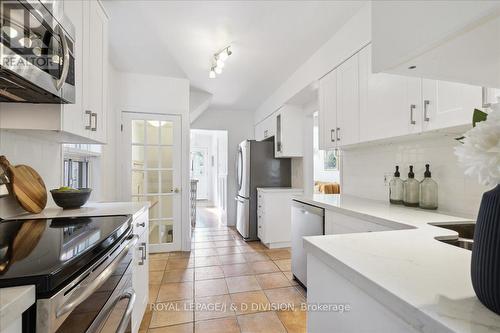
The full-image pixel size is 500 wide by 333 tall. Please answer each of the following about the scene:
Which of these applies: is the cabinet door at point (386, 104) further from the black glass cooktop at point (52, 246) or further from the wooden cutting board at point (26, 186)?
the wooden cutting board at point (26, 186)

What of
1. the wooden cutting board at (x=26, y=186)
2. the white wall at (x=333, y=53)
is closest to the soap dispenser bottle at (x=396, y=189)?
the white wall at (x=333, y=53)

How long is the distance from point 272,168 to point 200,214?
3.20 m

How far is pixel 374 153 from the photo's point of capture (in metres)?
2.21

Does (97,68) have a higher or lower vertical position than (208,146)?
lower

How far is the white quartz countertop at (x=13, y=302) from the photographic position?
0.50 meters

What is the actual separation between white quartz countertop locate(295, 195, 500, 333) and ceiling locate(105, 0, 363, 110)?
189 centimetres

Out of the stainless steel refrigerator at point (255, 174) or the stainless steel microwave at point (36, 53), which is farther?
the stainless steel refrigerator at point (255, 174)

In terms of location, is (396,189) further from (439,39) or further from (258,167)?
(258,167)

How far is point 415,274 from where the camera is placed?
0.58 metres

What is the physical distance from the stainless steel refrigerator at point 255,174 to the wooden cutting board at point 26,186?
106 inches

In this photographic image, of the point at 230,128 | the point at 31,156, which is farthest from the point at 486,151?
the point at 230,128

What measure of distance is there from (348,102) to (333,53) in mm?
571

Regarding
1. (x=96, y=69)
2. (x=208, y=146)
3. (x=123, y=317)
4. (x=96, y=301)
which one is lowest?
(x=123, y=317)

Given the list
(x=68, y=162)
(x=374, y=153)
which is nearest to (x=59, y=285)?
(x=68, y=162)
